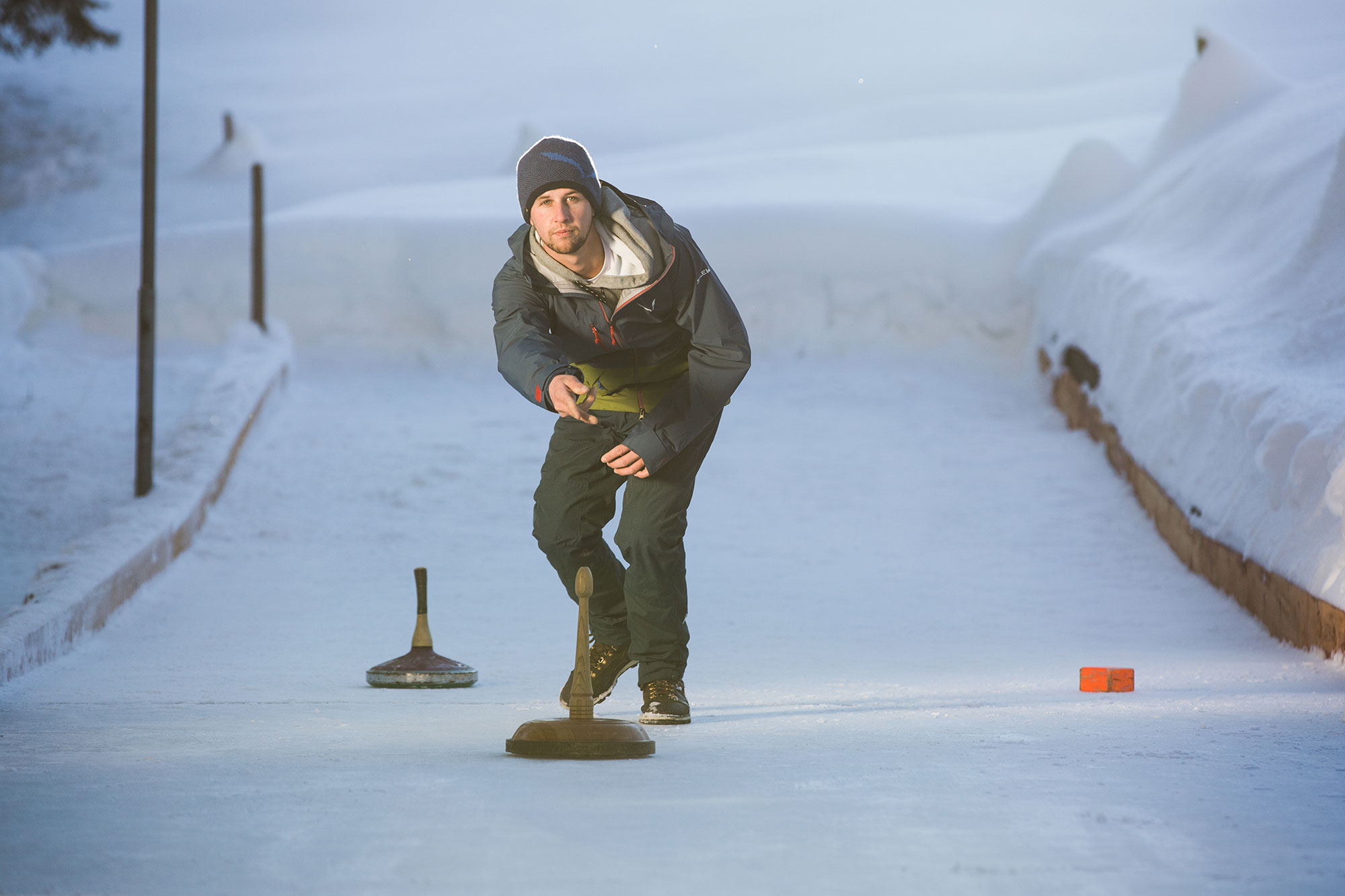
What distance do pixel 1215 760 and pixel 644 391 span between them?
1.72m

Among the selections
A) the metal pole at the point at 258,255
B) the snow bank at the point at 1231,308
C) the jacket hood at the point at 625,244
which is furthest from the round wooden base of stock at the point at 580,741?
the metal pole at the point at 258,255

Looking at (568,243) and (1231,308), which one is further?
(1231,308)

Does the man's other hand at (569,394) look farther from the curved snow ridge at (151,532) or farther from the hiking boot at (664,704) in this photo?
the curved snow ridge at (151,532)

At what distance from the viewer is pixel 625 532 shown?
3.92 meters

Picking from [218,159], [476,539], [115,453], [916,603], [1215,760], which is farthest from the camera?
[218,159]

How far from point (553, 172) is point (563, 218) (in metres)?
0.12

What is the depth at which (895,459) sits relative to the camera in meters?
9.93

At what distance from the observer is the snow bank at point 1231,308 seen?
564 centimetres

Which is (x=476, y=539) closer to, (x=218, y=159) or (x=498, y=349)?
(x=498, y=349)

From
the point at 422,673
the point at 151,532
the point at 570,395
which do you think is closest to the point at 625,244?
the point at 570,395

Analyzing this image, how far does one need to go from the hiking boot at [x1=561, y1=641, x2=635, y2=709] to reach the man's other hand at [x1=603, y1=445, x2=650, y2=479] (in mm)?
641

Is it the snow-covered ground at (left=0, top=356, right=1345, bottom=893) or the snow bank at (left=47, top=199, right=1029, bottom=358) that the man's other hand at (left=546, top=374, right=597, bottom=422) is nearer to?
the snow-covered ground at (left=0, top=356, right=1345, bottom=893)

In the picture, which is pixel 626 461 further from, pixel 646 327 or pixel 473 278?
pixel 473 278

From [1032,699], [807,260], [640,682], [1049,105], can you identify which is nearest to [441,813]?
[640,682]
